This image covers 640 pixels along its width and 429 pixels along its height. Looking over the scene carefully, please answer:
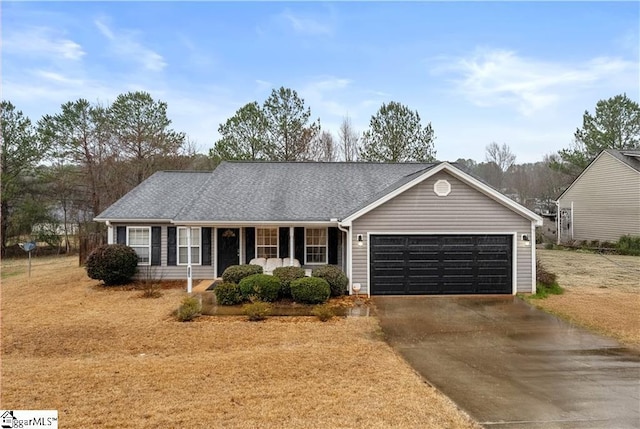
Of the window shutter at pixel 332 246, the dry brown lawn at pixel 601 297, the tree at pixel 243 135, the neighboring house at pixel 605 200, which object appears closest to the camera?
the dry brown lawn at pixel 601 297

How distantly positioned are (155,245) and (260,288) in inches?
246

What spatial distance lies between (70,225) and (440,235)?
1112 inches

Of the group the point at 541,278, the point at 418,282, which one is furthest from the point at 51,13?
the point at 541,278

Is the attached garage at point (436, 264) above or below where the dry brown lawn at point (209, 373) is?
above

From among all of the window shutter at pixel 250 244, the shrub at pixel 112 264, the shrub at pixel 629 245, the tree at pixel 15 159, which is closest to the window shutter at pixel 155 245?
the shrub at pixel 112 264

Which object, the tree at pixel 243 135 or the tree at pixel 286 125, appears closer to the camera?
the tree at pixel 243 135

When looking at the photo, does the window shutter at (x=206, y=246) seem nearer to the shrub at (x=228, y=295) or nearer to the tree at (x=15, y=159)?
the shrub at (x=228, y=295)

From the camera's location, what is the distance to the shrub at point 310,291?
35.7 ft

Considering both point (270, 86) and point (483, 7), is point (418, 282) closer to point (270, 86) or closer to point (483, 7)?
point (483, 7)

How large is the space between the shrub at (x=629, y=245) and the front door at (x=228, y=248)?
78.5ft

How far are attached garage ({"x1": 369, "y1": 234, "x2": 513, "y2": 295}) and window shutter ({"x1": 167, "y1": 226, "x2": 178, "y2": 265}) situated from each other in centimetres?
778

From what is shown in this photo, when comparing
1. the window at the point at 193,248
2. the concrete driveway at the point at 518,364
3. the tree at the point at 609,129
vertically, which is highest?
the tree at the point at 609,129

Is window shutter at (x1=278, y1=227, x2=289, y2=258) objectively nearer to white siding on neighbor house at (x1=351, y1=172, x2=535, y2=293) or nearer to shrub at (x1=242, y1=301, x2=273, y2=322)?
white siding on neighbor house at (x1=351, y1=172, x2=535, y2=293)

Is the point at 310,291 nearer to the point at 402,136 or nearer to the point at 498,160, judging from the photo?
the point at 402,136
